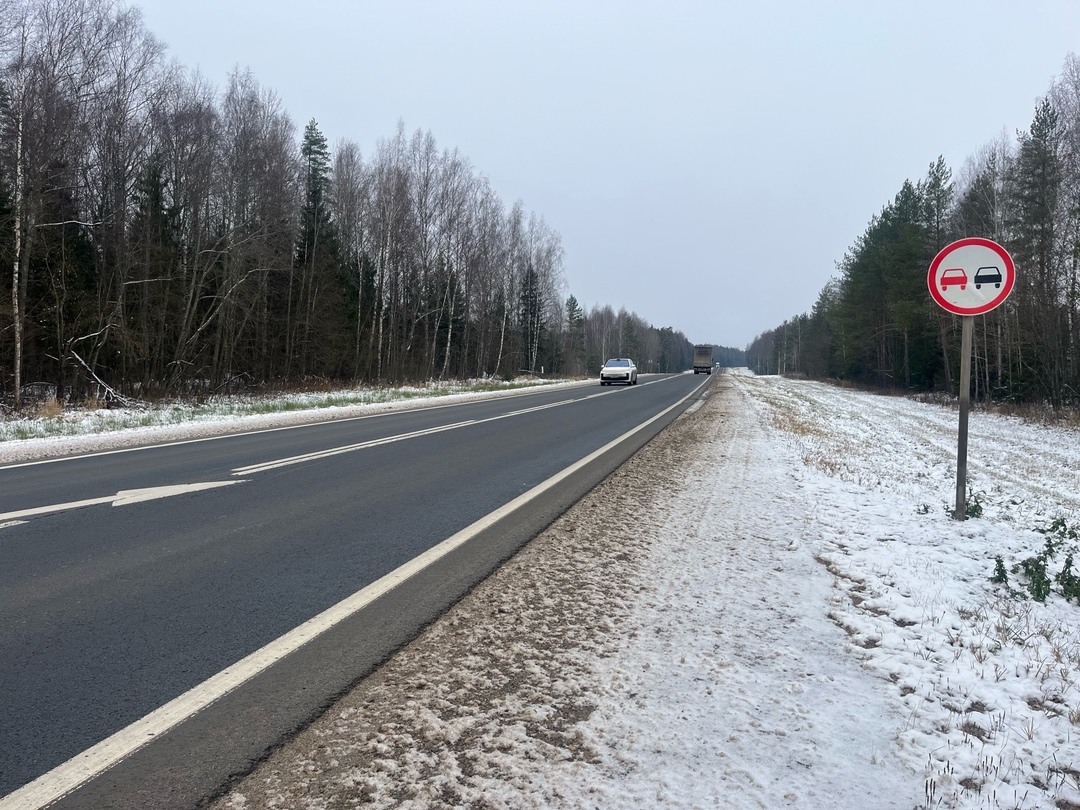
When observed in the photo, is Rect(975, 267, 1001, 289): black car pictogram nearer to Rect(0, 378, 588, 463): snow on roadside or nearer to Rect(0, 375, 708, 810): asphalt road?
Rect(0, 375, 708, 810): asphalt road

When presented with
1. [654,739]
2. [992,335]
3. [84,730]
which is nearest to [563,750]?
[654,739]

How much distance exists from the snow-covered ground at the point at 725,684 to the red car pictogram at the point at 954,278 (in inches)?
94.1

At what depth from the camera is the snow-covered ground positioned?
2174mm

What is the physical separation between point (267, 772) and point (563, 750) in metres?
1.12

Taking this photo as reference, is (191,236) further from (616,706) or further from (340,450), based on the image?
(616,706)

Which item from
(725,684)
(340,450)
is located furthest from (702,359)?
(725,684)

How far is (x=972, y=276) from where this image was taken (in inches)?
228

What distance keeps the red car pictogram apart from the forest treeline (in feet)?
69.9

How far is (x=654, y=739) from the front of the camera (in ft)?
7.97

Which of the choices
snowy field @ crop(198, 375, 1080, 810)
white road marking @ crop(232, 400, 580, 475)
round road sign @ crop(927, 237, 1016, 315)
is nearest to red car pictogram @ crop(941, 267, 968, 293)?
round road sign @ crop(927, 237, 1016, 315)

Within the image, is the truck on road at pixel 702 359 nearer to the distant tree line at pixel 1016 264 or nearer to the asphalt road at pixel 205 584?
the distant tree line at pixel 1016 264

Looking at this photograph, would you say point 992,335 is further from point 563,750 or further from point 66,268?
point 66,268

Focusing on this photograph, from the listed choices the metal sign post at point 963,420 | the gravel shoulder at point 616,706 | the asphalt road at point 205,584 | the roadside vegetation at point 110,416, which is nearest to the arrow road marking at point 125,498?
the asphalt road at point 205,584

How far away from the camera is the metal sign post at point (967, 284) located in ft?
18.5
